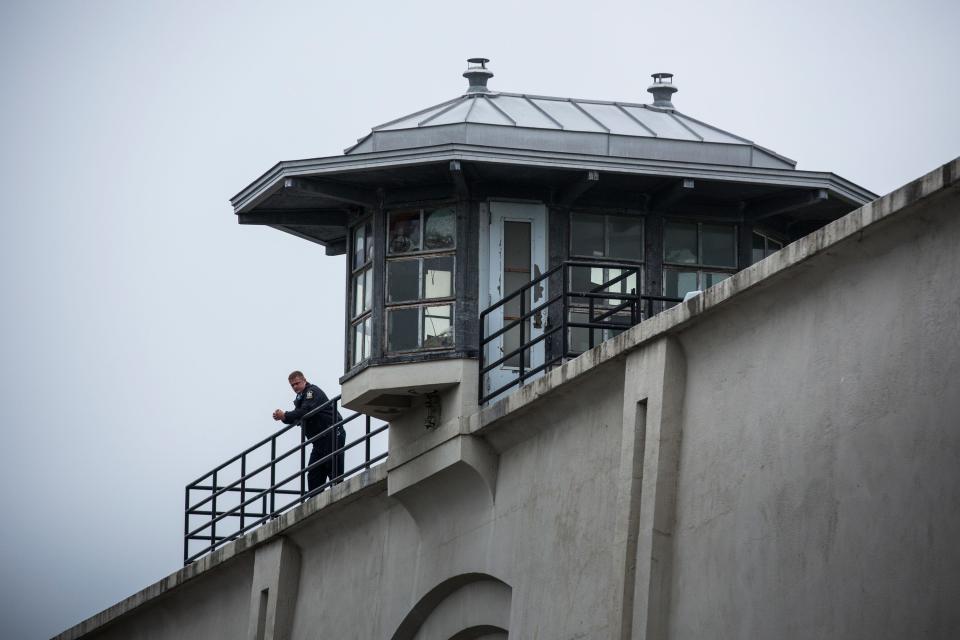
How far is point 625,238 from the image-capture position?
19469mm

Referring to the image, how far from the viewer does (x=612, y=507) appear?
15.8m

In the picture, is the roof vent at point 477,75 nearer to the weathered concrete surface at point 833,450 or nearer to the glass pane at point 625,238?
the glass pane at point 625,238

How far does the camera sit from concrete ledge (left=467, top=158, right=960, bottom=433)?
11.8 metres

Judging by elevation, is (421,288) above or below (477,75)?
below

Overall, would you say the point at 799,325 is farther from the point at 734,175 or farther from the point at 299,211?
the point at 299,211

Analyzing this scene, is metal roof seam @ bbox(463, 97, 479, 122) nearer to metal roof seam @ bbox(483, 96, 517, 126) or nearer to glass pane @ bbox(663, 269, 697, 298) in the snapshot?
metal roof seam @ bbox(483, 96, 517, 126)

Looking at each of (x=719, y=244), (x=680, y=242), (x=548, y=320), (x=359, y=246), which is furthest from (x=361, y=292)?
(x=719, y=244)

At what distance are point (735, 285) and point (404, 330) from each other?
228 inches

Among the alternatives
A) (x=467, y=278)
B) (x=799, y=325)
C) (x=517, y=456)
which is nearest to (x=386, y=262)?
(x=467, y=278)

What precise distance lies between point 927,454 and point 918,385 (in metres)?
0.50

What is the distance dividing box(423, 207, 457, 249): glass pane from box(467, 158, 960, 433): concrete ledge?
1.97 meters

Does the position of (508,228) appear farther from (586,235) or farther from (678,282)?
(678,282)

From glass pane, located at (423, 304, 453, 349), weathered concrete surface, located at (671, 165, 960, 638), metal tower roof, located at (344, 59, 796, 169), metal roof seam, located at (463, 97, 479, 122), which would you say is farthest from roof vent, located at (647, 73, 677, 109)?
weathered concrete surface, located at (671, 165, 960, 638)

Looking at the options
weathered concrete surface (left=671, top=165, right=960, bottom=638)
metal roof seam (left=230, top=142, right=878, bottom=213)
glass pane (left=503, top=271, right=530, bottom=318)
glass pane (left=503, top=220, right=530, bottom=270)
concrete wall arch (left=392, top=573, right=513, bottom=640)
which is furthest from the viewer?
glass pane (left=503, top=220, right=530, bottom=270)
